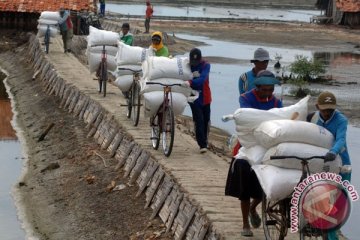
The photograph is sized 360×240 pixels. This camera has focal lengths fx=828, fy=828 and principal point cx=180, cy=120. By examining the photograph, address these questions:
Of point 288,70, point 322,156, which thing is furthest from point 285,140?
point 288,70

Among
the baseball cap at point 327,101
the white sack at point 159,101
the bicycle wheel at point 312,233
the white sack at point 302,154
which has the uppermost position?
the baseball cap at point 327,101

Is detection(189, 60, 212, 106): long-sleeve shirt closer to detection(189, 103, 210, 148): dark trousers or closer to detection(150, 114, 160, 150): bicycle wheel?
detection(189, 103, 210, 148): dark trousers

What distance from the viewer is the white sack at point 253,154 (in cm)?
738

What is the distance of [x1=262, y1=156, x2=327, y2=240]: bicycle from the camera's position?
657cm

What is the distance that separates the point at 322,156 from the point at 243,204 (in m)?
1.23

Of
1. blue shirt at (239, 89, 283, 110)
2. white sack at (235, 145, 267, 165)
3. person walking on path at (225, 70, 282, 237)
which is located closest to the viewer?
white sack at (235, 145, 267, 165)

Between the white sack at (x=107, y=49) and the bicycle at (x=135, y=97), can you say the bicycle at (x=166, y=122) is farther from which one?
the white sack at (x=107, y=49)

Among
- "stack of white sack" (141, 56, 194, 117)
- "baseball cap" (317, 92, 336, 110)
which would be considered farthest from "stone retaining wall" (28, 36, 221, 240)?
"baseball cap" (317, 92, 336, 110)

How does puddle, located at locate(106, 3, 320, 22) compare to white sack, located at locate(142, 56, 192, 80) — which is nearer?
white sack, located at locate(142, 56, 192, 80)

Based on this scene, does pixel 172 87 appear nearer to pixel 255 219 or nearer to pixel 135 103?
pixel 135 103

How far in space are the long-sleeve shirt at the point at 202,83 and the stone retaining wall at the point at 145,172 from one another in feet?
3.53

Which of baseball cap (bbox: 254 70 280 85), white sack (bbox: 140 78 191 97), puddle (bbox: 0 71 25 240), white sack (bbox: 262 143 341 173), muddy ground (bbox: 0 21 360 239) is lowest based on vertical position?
puddle (bbox: 0 71 25 240)

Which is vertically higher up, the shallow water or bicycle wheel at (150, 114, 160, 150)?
bicycle wheel at (150, 114, 160, 150)

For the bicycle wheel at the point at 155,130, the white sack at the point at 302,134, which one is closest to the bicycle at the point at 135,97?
the bicycle wheel at the point at 155,130
